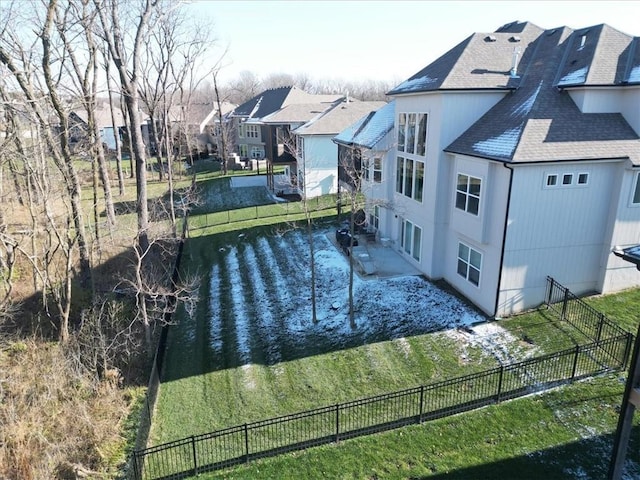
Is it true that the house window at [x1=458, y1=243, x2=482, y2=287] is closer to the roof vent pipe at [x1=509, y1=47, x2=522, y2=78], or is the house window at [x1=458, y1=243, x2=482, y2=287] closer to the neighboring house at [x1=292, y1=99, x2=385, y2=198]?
the roof vent pipe at [x1=509, y1=47, x2=522, y2=78]

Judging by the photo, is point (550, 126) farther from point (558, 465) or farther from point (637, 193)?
point (558, 465)

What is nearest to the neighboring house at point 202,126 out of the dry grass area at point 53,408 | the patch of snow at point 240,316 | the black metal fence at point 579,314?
the patch of snow at point 240,316

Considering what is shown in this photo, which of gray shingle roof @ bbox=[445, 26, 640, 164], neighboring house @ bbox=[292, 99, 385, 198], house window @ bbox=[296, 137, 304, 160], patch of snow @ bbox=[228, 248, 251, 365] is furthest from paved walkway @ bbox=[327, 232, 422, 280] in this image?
house window @ bbox=[296, 137, 304, 160]

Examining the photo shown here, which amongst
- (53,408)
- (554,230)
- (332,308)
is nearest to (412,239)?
(332,308)

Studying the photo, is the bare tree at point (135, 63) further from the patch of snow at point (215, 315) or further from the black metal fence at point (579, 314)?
the black metal fence at point (579, 314)

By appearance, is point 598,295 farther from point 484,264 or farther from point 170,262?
point 170,262

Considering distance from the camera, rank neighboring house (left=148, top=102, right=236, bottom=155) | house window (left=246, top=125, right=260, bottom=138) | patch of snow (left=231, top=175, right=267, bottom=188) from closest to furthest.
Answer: patch of snow (left=231, top=175, right=267, bottom=188) → house window (left=246, top=125, right=260, bottom=138) → neighboring house (left=148, top=102, right=236, bottom=155)

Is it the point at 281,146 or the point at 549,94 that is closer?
the point at 549,94
